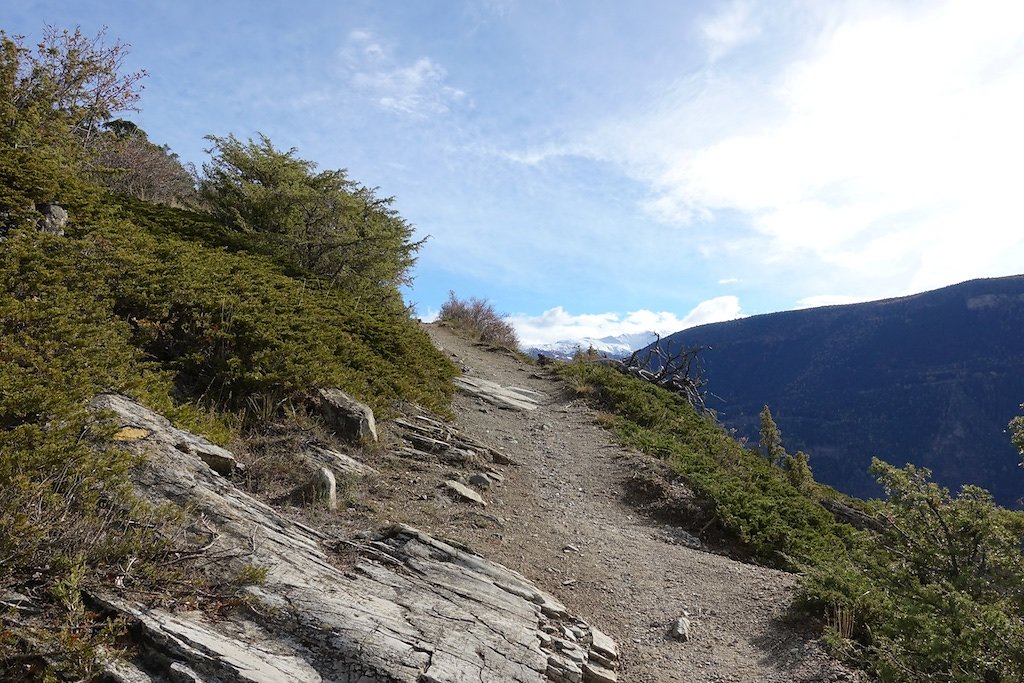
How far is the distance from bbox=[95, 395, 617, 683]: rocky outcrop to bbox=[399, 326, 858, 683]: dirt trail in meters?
0.67

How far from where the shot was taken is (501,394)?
1510cm

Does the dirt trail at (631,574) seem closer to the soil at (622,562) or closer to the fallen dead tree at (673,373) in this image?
the soil at (622,562)

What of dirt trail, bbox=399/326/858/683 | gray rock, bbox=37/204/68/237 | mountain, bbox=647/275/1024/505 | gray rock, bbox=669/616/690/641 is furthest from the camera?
mountain, bbox=647/275/1024/505

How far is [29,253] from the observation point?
574cm

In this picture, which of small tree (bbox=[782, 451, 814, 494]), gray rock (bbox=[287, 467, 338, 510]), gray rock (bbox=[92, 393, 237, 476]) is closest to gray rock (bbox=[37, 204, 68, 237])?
gray rock (bbox=[92, 393, 237, 476])

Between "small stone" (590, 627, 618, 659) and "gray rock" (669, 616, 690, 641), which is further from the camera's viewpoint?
"gray rock" (669, 616, 690, 641)

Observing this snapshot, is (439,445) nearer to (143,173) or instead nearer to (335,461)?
(335,461)

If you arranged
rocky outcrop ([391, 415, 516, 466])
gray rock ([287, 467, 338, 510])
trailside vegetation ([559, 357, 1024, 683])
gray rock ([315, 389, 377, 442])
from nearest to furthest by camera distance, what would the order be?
trailside vegetation ([559, 357, 1024, 683]), gray rock ([287, 467, 338, 510]), gray rock ([315, 389, 377, 442]), rocky outcrop ([391, 415, 516, 466])

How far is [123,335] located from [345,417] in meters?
2.87

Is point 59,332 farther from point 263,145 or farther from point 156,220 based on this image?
point 263,145

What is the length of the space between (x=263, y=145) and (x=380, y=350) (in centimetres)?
771

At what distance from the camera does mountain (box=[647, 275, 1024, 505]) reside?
95.9 m

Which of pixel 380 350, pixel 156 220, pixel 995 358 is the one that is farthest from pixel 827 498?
pixel 995 358

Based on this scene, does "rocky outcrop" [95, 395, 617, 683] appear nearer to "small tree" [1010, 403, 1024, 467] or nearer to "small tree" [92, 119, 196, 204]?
"small tree" [1010, 403, 1024, 467]
